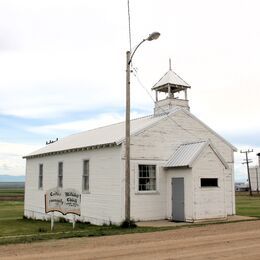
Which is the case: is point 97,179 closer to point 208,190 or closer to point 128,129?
point 128,129

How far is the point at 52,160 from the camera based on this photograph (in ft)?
91.3

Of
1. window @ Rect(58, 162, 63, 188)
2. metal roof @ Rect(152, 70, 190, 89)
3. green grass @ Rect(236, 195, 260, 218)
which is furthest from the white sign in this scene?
green grass @ Rect(236, 195, 260, 218)

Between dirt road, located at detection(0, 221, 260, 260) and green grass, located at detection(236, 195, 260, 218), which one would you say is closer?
dirt road, located at detection(0, 221, 260, 260)

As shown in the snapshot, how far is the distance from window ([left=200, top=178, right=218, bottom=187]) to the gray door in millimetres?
947

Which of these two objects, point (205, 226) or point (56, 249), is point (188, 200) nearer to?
point (205, 226)

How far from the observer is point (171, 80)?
24484 mm

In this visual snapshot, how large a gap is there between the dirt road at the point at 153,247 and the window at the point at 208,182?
5.16m

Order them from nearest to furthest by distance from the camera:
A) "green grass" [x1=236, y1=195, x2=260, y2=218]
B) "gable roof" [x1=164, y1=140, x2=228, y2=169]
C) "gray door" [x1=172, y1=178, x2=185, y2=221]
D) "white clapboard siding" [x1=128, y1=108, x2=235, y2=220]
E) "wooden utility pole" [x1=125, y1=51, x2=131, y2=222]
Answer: "wooden utility pole" [x1=125, y1=51, x2=131, y2=222] → "gable roof" [x1=164, y1=140, x2=228, y2=169] → "gray door" [x1=172, y1=178, x2=185, y2=221] → "white clapboard siding" [x1=128, y1=108, x2=235, y2=220] → "green grass" [x1=236, y1=195, x2=260, y2=218]

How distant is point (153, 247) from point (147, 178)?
9.40m

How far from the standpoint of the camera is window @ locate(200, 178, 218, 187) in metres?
20.6

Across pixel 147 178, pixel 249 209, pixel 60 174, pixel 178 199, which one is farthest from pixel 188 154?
pixel 249 209

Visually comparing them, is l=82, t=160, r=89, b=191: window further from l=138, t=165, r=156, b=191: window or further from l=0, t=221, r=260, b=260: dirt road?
l=0, t=221, r=260, b=260: dirt road

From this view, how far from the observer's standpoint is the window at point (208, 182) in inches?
811

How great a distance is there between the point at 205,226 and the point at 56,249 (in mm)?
7864
